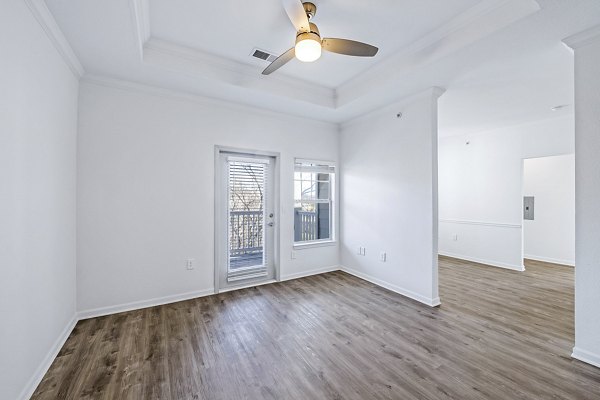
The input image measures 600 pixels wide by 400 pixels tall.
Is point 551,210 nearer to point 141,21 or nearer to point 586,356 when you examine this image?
point 586,356

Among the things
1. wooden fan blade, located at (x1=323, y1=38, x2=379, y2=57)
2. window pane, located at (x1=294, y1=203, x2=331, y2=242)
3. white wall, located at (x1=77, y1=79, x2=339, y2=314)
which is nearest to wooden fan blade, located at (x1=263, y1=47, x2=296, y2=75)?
wooden fan blade, located at (x1=323, y1=38, x2=379, y2=57)

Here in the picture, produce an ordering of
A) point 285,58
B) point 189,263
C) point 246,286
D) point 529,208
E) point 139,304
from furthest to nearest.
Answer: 1. point 529,208
2. point 246,286
3. point 189,263
4. point 139,304
5. point 285,58

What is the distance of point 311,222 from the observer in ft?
14.8

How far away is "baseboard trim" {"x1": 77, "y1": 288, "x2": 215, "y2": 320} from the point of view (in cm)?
277

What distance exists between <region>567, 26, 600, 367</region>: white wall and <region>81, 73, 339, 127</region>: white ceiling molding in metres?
3.11

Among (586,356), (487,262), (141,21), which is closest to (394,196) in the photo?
(586,356)

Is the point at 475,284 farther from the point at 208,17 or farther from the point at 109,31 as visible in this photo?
the point at 109,31

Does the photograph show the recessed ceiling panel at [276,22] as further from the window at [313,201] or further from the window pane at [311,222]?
the window pane at [311,222]

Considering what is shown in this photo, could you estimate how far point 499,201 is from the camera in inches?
195

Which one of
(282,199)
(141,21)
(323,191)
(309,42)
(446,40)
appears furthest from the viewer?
(323,191)

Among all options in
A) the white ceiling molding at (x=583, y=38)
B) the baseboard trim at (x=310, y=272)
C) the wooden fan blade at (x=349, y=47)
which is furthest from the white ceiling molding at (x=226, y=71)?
the baseboard trim at (x=310, y=272)

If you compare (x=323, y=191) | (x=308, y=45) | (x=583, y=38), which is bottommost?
(x=323, y=191)

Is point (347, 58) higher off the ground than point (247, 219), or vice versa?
point (347, 58)

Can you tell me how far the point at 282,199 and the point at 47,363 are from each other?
2.92 m
